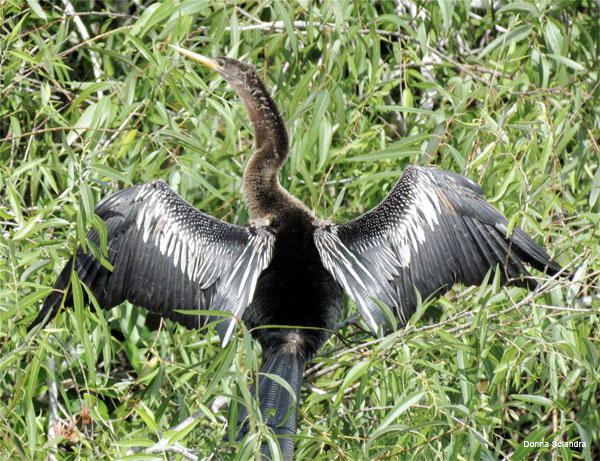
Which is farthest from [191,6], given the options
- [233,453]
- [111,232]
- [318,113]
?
[233,453]

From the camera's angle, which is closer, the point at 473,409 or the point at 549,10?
the point at 473,409

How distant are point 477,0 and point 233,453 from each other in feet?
9.55

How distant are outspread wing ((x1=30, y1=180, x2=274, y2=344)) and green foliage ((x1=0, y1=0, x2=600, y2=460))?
5.1 inches

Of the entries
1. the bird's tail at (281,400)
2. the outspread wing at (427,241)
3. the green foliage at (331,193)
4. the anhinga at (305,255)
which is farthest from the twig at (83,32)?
the bird's tail at (281,400)

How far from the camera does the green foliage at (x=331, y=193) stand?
241 centimetres

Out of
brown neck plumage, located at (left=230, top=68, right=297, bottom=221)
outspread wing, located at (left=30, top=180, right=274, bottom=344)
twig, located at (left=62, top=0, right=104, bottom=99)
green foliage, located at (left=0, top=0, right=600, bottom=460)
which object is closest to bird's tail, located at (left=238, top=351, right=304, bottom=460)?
green foliage, located at (left=0, top=0, right=600, bottom=460)

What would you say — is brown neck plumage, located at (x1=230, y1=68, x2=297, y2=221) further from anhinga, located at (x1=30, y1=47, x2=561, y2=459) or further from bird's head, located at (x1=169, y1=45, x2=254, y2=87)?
anhinga, located at (x1=30, y1=47, x2=561, y2=459)

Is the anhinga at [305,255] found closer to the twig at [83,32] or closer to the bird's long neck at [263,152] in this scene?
the bird's long neck at [263,152]

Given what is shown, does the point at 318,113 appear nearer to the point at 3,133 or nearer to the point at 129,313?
the point at 129,313

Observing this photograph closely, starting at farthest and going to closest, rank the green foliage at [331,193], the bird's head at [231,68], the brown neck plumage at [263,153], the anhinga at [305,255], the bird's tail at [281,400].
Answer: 1. the bird's head at [231,68]
2. the brown neck plumage at [263,153]
3. the anhinga at [305,255]
4. the green foliage at [331,193]
5. the bird's tail at [281,400]

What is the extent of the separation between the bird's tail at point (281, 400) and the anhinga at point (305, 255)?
0.10m

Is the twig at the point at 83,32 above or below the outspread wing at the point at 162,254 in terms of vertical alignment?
above

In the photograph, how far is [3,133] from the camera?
4004 mm

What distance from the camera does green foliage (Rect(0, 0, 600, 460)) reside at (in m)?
2.41
